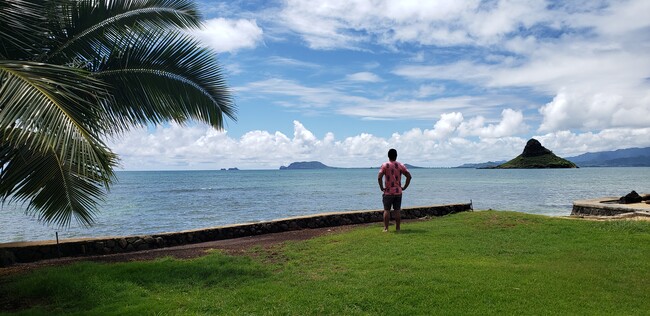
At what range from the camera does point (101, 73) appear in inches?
279

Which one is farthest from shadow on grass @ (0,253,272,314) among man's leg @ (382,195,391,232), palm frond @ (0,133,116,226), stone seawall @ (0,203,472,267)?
man's leg @ (382,195,391,232)

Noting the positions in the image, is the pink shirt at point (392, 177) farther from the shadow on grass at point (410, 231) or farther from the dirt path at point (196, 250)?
the dirt path at point (196, 250)

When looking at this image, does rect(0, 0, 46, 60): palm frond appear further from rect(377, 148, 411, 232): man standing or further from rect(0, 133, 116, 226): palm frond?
rect(377, 148, 411, 232): man standing

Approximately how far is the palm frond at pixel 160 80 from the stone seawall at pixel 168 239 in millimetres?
4760

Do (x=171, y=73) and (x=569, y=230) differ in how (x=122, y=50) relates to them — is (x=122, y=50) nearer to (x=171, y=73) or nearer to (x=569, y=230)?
(x=171, y=73)

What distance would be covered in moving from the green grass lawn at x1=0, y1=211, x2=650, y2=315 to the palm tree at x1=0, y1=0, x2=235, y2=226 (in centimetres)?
148

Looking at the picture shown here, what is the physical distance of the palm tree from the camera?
6.02 metres

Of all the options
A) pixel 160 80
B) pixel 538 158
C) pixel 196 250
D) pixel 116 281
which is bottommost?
pixel 196 250

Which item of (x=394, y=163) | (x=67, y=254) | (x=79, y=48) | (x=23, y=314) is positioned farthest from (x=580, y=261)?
(x=67, y=254)

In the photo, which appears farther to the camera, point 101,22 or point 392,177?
point 392,177

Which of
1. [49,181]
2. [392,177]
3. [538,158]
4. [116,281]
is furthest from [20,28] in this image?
[538,158]

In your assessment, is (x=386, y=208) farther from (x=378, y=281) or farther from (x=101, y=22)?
(x=101, y=22)

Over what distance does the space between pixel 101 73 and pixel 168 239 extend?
6.22 meters

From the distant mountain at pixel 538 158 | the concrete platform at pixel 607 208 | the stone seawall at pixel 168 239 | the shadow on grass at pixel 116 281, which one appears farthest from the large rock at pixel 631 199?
the distant mountain at pixel 538 158
